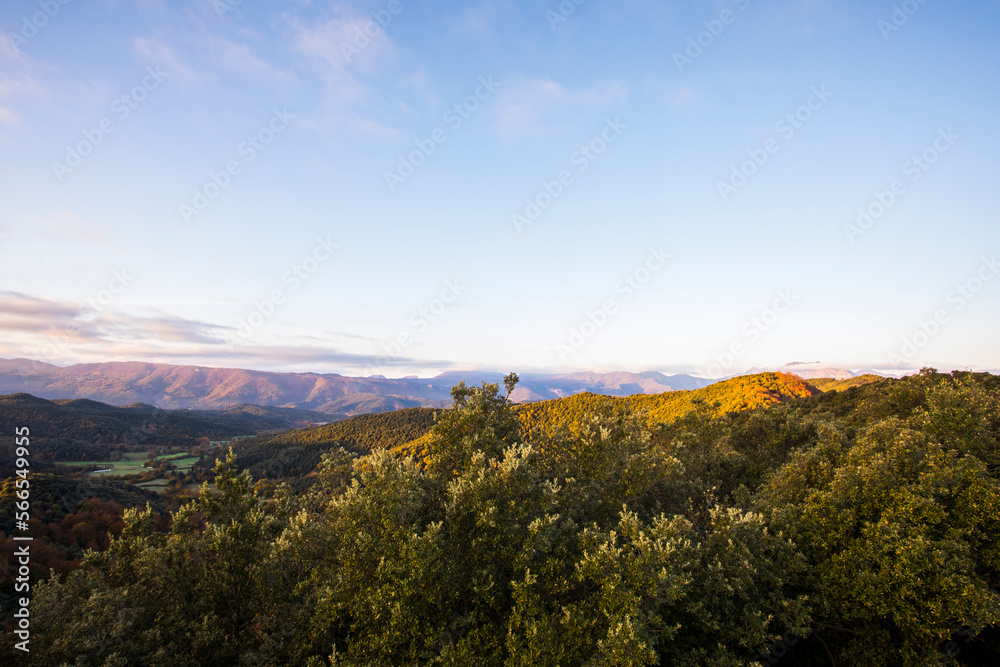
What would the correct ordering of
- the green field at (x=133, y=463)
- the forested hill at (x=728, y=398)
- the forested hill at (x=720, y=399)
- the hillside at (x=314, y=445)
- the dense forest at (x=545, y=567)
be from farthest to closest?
the hillside at (x=314, y=445), the green field at (x=133, y=463), the forested hill at (x=728, y=398), the forested hill at (x=720, y=399), the dense forest at (x=545, y=567)

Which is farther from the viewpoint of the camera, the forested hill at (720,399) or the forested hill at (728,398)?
the forested hill at (728,398)

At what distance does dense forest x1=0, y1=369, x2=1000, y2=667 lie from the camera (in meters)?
15.5

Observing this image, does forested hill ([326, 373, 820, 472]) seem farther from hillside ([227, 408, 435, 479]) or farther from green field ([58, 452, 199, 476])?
green field ([58, 452, 199, 476])

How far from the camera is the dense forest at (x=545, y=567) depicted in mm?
15500

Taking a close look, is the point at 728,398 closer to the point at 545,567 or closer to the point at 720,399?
the point at 720,399

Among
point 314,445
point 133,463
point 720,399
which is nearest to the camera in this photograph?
point 720,399

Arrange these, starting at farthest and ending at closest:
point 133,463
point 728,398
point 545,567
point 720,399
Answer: point 133,463 < point 720,399 < point 728,398 < point 545,567

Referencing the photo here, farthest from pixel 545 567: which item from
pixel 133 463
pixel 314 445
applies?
pixel 133 463

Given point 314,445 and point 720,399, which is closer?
point 720,399

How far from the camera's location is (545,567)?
651 inches

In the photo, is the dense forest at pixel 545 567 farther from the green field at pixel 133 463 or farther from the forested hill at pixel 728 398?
the green field at pixel 133 463

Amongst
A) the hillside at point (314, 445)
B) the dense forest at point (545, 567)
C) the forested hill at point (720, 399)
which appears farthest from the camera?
the hillside at point (314, 445)

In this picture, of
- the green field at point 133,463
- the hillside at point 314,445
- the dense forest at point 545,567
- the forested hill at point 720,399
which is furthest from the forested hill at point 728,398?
the green field at point 133,463

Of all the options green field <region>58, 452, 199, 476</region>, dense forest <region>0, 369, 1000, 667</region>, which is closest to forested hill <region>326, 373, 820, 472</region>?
dense forest <region>0, 369, 1000, 667</region>
